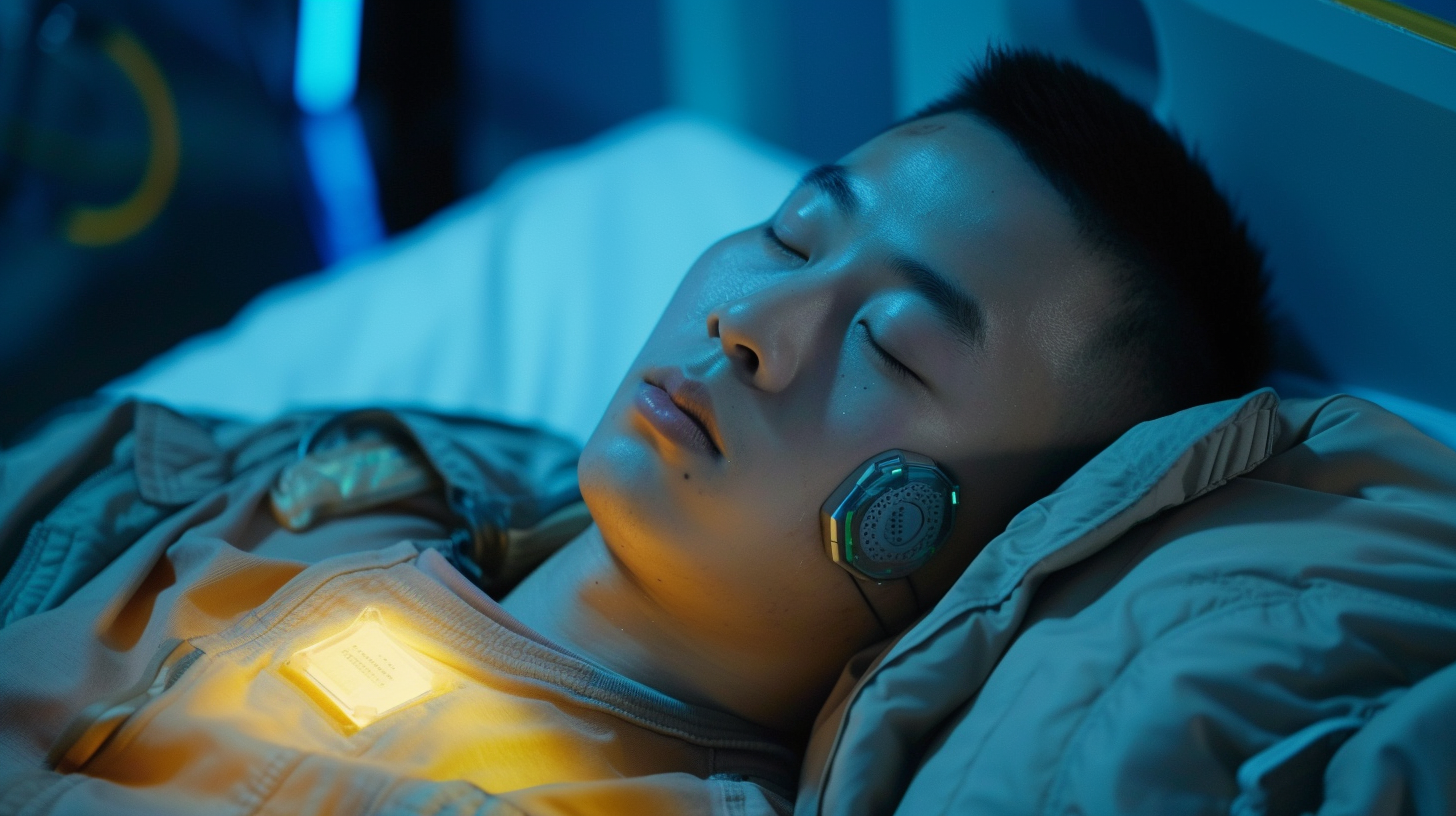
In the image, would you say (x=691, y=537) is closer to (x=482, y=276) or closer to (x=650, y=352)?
(x=650, y=352)

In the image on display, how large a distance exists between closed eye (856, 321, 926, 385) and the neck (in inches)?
12.2

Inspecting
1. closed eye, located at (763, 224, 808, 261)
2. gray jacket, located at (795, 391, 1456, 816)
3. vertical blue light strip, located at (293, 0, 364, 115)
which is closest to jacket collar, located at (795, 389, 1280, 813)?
gray jacket, located at (795, 391, 1456, 816)

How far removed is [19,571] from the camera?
1090 mm

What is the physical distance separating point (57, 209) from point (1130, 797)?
2.59 meters

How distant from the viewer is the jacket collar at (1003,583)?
795 mm

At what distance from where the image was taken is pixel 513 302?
74.6 inches

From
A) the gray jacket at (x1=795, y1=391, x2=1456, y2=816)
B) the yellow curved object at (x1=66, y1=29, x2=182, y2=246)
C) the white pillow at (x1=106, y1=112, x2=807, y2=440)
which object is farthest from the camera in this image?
the yellow curved object at (x1=66, y1=29, x2=182, y2=246)

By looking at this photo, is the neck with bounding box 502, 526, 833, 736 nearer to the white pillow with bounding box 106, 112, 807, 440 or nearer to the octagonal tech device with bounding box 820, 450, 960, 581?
the octagonal tech device with bounding box 820, 450, 960, 581

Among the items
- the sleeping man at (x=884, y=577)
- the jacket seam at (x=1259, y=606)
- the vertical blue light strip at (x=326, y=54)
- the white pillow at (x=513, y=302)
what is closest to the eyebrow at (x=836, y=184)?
the sleeping man at (x=884, y=577)

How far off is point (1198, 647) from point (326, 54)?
9.31 feet

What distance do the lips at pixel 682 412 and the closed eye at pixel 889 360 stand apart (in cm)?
15

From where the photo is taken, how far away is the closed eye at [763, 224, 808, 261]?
101 centimetres

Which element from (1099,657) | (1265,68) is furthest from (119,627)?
(1265,68)

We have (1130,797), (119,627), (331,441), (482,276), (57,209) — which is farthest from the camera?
(57,209)
